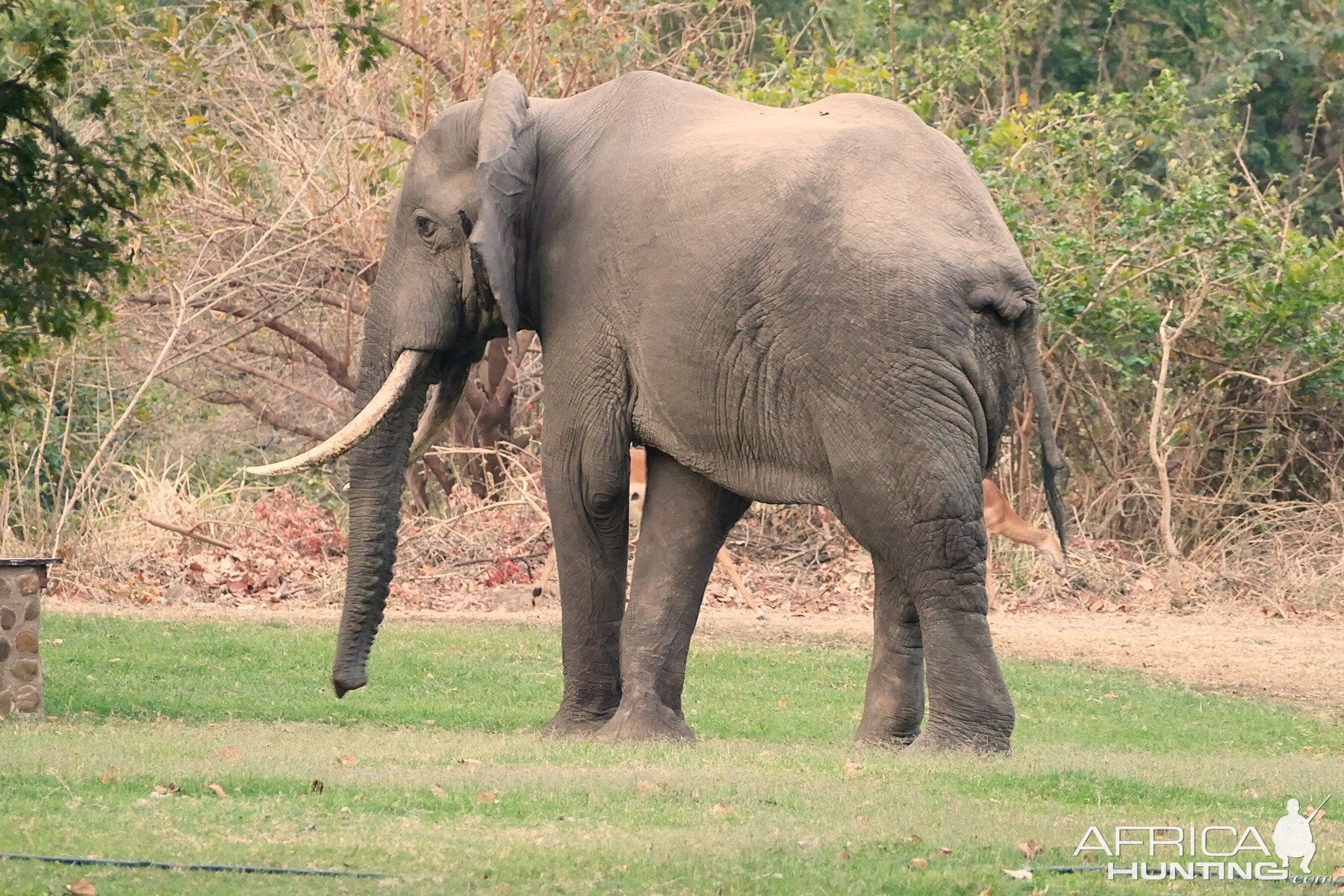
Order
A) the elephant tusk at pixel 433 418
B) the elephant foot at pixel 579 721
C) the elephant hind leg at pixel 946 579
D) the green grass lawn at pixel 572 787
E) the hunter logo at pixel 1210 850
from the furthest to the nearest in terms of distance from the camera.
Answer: the elephant tusk at pixel 433 418, the elephant foot at pixel 579 721, the elephant hind leg at pixel 946 579, the hunter logo at pixel 1210 850, the green grass lawn at pixel 572 787

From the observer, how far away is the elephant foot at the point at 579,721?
10.6 m

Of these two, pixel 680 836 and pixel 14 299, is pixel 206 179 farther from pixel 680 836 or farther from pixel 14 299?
pixel 680 836

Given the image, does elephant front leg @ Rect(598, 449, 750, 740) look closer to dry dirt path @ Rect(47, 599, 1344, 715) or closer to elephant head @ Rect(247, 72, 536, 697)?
elephant head @ Rect(247, 72, 536, 697)

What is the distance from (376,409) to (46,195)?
8.56 feet

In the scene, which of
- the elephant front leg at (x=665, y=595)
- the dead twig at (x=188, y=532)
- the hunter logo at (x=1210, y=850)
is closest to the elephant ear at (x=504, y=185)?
the elephant front leg at (x=665, y=595)

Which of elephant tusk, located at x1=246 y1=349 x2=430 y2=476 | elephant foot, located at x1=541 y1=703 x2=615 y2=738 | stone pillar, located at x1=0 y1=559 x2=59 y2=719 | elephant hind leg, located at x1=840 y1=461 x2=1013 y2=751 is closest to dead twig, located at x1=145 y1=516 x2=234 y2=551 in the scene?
stone pillar, located at x1=0 y1=559 x2=59 y2=719

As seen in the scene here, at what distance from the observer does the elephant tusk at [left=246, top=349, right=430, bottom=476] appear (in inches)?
420

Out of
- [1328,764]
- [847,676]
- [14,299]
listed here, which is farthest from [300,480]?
[1328,764]

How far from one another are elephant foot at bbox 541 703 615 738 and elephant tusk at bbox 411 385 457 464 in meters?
1.71

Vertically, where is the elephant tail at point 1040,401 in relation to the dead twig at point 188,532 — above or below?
above

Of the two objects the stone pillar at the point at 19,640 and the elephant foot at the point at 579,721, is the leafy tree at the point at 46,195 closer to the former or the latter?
the stone pillar at the point at 19,640

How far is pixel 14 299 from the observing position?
11.3 meters

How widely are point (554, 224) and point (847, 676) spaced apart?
5.55 metres

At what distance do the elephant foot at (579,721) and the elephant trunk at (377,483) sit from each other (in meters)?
1.10
